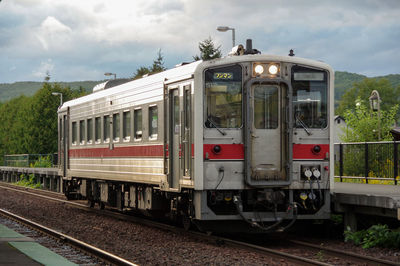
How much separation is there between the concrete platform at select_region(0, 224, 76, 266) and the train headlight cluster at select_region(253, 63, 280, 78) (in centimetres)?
457

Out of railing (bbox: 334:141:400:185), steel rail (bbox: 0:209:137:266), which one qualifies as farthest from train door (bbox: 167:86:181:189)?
railing (bbox: 334:141:400:185)

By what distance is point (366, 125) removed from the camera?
29609 millimetres

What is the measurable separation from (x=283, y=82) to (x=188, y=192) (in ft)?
8.63

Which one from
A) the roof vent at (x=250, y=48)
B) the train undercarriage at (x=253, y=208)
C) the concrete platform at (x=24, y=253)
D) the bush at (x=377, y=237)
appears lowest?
the concrete platform at (x=24, y=253)

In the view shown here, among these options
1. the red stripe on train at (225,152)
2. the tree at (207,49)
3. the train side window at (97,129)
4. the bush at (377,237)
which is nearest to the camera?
the bush at (377,237)

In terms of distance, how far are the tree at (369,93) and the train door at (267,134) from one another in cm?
11280

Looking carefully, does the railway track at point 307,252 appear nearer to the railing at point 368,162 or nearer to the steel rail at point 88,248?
the steel rail at point 88,248

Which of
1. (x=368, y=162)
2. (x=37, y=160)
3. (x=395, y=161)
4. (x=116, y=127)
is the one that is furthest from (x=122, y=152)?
(x=37, y=160)

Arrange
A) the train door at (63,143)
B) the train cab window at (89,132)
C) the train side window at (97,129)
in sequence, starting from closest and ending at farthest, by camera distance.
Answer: the train side window at (97,129)
the train cab window at (89,132)
the train door at (63,143)

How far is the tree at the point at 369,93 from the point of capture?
125250 millimetres

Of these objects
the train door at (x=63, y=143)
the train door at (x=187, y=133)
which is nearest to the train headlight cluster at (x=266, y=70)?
the train door at (x=187, y=133)

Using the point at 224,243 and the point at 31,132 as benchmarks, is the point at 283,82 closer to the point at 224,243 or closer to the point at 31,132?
the point at 224,243

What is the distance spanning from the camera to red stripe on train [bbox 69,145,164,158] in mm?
14637

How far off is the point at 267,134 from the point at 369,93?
118m
